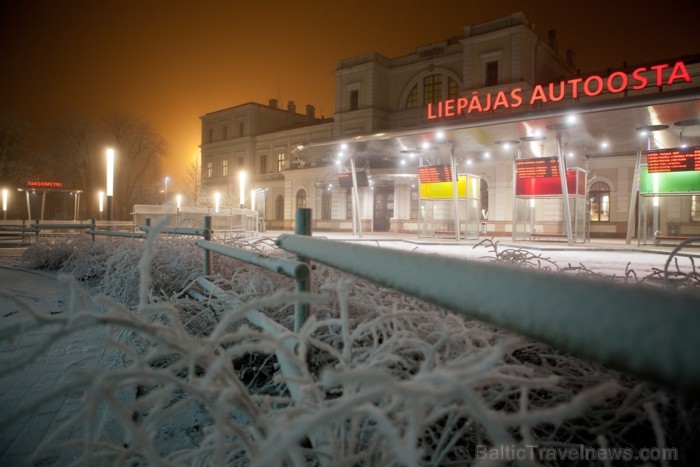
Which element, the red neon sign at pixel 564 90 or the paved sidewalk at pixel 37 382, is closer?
the paved sidewalk at pixel 37 382

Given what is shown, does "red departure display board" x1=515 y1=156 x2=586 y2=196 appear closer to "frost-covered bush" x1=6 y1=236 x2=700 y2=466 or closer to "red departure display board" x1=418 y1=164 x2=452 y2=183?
"red departure display board" x1=418 y1=164 x2=452 y2=183

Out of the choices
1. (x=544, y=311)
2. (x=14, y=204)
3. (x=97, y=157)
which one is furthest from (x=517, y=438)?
Result: (x=14, y=204)

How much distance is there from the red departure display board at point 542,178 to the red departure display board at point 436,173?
111 inches

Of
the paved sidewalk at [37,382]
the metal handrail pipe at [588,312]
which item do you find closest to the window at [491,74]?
the paved sidewalk at [37,382]

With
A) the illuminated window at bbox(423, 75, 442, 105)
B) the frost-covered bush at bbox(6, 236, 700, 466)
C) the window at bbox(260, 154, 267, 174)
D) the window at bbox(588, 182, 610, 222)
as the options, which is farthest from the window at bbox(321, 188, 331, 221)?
the frost-covered bush at bbox(6, 236, 700, 466)

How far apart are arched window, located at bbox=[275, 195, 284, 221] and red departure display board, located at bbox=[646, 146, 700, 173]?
116 feet

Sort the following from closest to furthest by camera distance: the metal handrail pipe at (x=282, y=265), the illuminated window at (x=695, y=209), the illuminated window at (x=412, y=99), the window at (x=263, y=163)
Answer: the metal handrail pipe at (x=282, y=265) < the illuminated window at (x=695, y=209) < the illuminated window at (x=412, y=99) < the window at (x=263, y=163)

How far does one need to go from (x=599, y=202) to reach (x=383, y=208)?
15.9m

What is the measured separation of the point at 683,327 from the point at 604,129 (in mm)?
17520

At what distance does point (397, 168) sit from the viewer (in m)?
31.2

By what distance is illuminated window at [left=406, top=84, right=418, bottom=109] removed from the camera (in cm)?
3922

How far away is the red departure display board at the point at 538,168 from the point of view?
16141 millimetres

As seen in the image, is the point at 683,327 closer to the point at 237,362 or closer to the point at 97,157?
the point at 237,362

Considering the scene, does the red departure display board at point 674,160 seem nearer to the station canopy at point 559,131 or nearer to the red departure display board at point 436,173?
the station canopy at point 559,131
